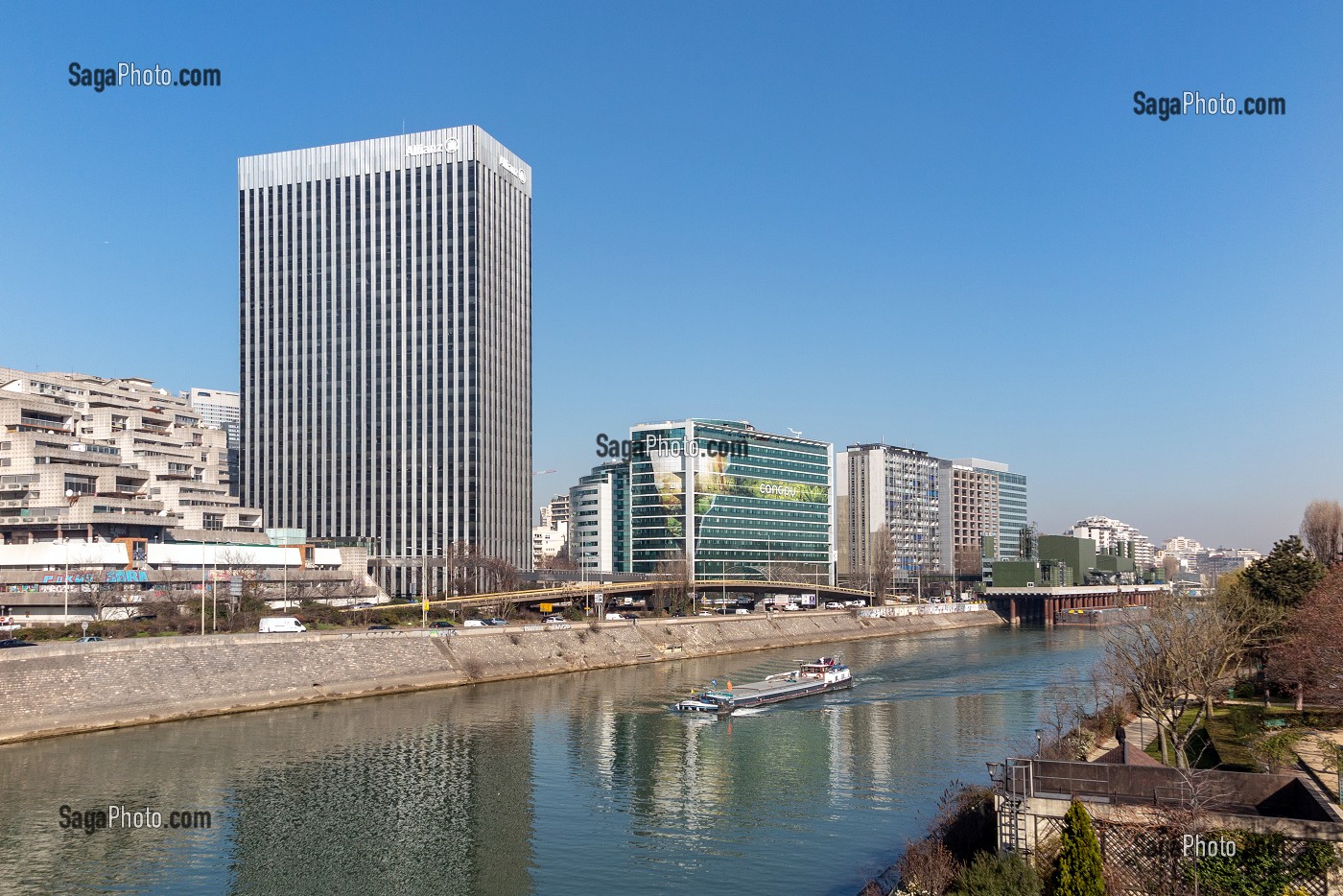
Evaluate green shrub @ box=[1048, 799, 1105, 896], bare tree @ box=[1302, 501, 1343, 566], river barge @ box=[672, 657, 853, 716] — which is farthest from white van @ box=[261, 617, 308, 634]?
bare tree @ box=[1302, 501, 1343, 566]

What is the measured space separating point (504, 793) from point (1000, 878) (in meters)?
35.4

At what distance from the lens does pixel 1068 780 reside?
34.1m

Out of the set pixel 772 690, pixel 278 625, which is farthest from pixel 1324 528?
pixel 278 625

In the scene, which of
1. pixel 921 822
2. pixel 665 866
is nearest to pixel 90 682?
pixel 665 866

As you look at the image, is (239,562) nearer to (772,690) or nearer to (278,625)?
(278,625)

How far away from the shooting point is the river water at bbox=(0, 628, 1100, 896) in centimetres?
4578

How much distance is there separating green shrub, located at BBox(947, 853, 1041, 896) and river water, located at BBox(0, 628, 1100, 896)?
1163 centimetres

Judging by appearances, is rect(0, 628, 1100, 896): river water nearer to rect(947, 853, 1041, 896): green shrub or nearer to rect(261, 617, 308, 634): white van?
rect(947, 853, 1041, 896): green shrub

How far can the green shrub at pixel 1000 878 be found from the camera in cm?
3088

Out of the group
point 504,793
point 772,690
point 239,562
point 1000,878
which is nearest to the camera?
point 1000,878

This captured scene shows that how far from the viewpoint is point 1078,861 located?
1167 inches

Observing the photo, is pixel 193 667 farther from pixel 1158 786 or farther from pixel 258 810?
pixel 1158 786

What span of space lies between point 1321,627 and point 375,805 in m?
56.1

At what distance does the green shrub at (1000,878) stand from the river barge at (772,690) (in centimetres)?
5855
